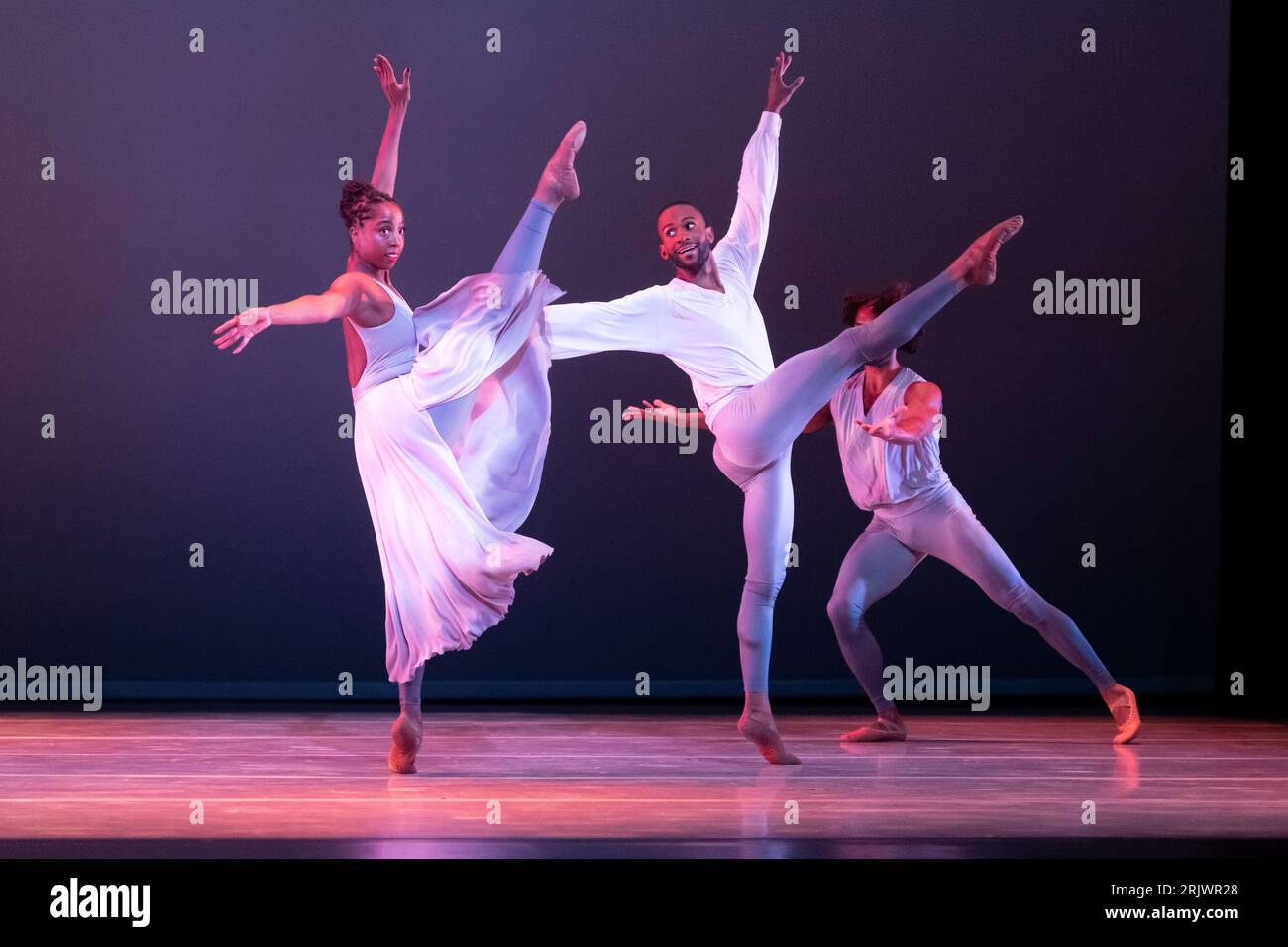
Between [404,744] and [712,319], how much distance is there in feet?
4.79

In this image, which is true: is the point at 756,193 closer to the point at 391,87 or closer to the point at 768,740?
the point at 391,87

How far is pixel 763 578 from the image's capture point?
3910mm

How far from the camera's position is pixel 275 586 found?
17.7ft

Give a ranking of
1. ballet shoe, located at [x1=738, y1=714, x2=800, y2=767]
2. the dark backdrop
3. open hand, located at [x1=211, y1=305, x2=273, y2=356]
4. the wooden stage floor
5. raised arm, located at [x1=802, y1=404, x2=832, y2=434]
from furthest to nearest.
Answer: the dark backdrop < raised arm, located at [x1=802, y1=404, x2=832, y2=434] < ballet shoe, located at [x1=738, y1=714, x2=800, y2=767] < open hand, located at [x1=211, y1=305, x2=273, y2=356] < the wooden stage floor

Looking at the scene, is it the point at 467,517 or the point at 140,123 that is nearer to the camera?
the point at 467,517

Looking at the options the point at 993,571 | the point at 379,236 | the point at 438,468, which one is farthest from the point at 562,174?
the point at 993,571

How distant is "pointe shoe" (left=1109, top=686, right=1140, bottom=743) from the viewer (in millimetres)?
4418

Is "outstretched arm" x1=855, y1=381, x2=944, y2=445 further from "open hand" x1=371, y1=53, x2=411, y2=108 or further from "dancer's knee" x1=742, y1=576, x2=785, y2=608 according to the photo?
"open hand" x1=371, y1=53, x2=411, y2=108

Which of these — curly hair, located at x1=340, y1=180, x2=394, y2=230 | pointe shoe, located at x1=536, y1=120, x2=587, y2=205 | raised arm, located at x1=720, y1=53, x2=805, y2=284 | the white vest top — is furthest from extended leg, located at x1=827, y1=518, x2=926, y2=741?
curly hair, located at x1=340, y1=180, x2=394, y2=230

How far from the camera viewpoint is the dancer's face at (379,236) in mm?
3914

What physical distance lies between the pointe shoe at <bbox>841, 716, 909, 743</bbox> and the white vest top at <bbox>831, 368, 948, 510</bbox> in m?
0.70
